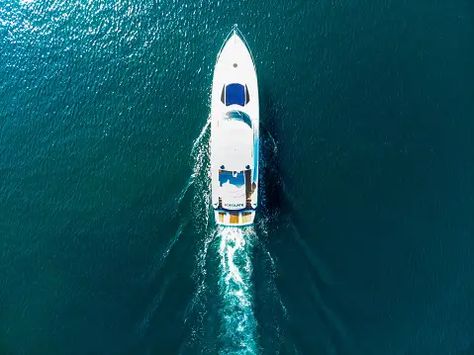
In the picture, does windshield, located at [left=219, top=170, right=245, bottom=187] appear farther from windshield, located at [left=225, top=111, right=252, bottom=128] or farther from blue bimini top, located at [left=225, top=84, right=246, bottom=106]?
blue bimini top, located at [left=225, top=84, right=246, bottom=106]

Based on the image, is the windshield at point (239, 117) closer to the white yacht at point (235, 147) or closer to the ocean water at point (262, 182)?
the white yacht at point (235, 147)

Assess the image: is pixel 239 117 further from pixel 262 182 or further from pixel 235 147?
pixel 262 182

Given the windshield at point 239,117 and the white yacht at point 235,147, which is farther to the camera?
the windshield at point 239,117

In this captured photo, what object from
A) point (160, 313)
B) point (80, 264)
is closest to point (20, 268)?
point (80, 264)

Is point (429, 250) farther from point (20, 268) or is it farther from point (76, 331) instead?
point (20, 268)

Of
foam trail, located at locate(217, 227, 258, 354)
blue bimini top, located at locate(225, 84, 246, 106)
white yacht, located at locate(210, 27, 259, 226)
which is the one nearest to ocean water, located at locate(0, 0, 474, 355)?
foam trail, located at locate(217, 227, 258, 354)

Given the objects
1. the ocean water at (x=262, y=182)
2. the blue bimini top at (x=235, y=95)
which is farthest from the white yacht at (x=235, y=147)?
the ocean water at (x=262, y=182)
